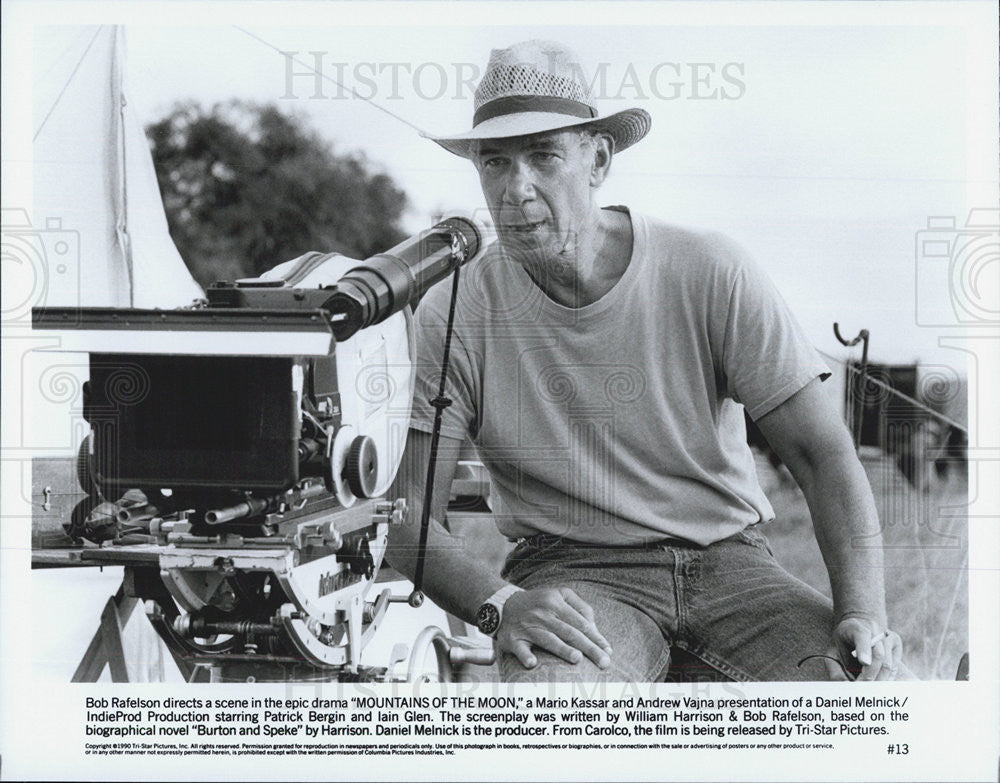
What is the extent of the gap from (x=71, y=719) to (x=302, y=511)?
1008 mm

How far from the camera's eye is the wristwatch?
9.89 ft

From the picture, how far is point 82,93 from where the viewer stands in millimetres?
3160

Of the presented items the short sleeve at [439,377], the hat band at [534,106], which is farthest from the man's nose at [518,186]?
the short sleeve at [439,377]

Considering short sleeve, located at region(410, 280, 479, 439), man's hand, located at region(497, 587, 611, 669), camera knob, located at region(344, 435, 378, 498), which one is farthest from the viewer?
short sleeve, located at region(410, 280, 479, 439)

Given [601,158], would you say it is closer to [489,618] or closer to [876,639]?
[489,618]

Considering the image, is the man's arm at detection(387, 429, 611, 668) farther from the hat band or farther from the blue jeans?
the hat band

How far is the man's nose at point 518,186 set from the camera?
3021 mm

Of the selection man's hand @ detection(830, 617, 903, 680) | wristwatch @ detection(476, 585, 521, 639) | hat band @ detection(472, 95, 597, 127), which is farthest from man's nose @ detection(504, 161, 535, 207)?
man's hand @ detection(830, 617, 903, 680)

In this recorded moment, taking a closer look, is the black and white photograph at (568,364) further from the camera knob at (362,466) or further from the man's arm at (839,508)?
the camera knob at (362,466)

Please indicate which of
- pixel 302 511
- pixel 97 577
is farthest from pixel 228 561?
pixel 97 577

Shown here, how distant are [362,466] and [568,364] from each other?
2.01ft

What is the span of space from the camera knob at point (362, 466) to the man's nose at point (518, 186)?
70cm

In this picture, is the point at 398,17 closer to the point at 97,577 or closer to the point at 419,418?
the point at 419,418

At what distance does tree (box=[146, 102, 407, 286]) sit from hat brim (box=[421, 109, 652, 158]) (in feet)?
0.64
